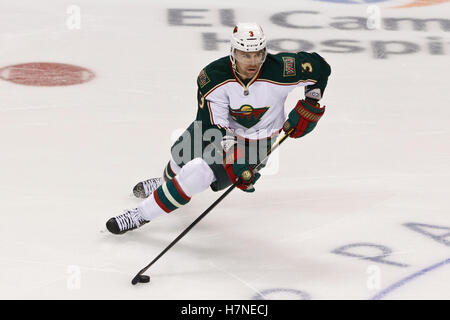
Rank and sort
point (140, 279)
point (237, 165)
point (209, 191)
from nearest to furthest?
point (140, 279) < point (237, 165) < point (209, 191)

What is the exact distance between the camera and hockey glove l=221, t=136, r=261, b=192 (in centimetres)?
487

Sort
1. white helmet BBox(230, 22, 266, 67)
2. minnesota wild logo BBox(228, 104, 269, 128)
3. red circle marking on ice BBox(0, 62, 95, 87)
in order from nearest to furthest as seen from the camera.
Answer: white helmet BBox(230, 22, 266, 67) < minnesota wild logo BBox(228, 104, 269, 128) < red circle marking on ice BBox(0, 62, 95, 87)

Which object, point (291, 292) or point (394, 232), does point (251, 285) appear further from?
point (394, 232)

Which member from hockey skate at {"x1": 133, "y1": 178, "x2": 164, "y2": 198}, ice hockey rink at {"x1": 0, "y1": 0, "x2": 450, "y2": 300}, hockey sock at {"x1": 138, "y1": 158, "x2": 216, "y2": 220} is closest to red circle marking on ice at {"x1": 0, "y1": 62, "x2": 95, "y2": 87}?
ice hockey rink at {"x1": 0, "y1": 0, "x2": 450, "y2": 300}

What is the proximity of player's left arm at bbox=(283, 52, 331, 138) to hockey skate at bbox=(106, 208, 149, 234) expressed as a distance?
0.85 metres

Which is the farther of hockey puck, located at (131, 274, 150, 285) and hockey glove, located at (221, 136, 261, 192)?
hockey glove, located at (221, 136, 261, 192)

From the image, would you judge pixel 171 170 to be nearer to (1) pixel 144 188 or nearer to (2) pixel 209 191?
(1) pixel 144 188

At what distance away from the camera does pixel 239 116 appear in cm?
506

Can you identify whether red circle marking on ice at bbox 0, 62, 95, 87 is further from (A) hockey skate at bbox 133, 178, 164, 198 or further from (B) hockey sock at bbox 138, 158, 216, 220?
(B) hockey sock at bbox 138, 158, 216, 220

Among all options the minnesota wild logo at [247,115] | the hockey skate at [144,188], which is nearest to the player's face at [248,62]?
the minnesota wild logo at [247,115]

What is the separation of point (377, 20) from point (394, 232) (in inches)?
144

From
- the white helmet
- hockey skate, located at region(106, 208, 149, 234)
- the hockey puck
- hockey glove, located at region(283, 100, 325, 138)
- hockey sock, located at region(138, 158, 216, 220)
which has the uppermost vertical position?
the white helmet

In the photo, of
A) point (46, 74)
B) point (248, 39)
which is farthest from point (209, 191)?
point (46, 74)

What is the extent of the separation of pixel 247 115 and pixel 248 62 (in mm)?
317
